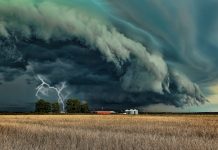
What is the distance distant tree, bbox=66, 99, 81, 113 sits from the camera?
13350 centimetres

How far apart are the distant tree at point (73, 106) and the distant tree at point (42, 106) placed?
580cm

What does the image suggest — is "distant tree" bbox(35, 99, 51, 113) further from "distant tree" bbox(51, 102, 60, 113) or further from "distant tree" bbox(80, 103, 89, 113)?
"distant tree" bbox(80, 103, 89, 113)

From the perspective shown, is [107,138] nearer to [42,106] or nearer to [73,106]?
[42,106]

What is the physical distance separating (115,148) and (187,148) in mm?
2019

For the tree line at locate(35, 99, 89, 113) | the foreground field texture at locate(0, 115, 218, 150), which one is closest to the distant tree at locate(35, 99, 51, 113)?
the tree line at locate(35, 99, 89, 113)

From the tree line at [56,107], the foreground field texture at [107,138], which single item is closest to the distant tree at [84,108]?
the tree line at [56,107]

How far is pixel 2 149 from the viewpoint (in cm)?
1173

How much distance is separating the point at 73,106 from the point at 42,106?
933 cm

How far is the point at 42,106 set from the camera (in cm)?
13250

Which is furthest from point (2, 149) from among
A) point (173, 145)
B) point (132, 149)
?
point (173, 145)

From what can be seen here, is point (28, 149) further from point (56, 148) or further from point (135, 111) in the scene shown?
point (135, 111)

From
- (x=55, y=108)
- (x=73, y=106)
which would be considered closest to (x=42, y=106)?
(x=55, y=108)

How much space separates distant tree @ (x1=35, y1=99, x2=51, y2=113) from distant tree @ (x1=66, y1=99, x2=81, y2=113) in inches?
228

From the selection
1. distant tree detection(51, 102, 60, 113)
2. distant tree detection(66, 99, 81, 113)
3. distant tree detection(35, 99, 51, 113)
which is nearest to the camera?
distant tree detection(35, 99, 51, 113)
